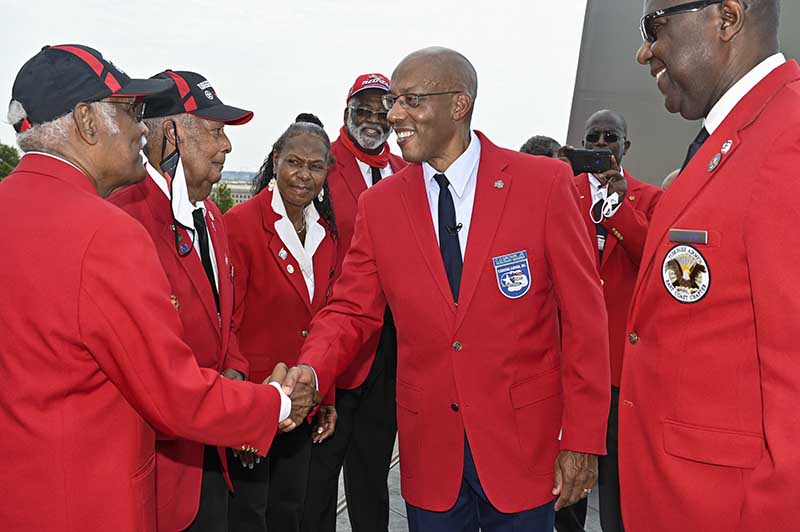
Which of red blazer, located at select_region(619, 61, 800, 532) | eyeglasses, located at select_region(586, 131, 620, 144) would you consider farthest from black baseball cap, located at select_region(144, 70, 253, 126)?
eyeglasses, located at select_region(586, 131, 620, 144)

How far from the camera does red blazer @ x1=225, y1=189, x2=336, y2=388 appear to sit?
3.02 meters

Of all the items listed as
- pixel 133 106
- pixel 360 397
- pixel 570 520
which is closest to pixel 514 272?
pixel 133 106

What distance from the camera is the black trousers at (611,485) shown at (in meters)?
3.40

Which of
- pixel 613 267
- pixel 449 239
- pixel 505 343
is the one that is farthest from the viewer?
pixel 613 267

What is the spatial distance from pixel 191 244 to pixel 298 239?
2.81ft

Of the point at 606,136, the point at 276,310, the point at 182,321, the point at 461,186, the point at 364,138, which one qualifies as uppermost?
the point at 606,136

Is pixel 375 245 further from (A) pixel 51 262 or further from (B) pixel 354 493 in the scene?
(B) pixel 354 493

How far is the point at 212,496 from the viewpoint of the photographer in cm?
249

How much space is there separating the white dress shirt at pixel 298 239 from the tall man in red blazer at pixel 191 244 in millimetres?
424

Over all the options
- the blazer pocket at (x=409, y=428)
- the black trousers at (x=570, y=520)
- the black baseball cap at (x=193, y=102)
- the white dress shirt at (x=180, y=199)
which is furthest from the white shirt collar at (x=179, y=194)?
the black trousers at (x=570, y=520)

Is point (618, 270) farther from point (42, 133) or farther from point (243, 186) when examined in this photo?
point (42, 133)

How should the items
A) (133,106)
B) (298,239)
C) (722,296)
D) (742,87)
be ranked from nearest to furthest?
(722,296) < (742,87) < (133,106) < (298,239)

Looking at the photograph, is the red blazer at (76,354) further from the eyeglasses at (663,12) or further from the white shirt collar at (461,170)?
the eyeglasses at (663,12)

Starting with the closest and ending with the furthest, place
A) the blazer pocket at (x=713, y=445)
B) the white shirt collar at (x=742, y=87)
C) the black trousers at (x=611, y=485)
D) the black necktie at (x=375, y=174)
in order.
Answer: the blazer pocket at (x=713, y=445) < the white shirt collar at (x=742, y=87) < the black trousers at (x=611, y=485) < the black necktie at (x=375, y=174)
